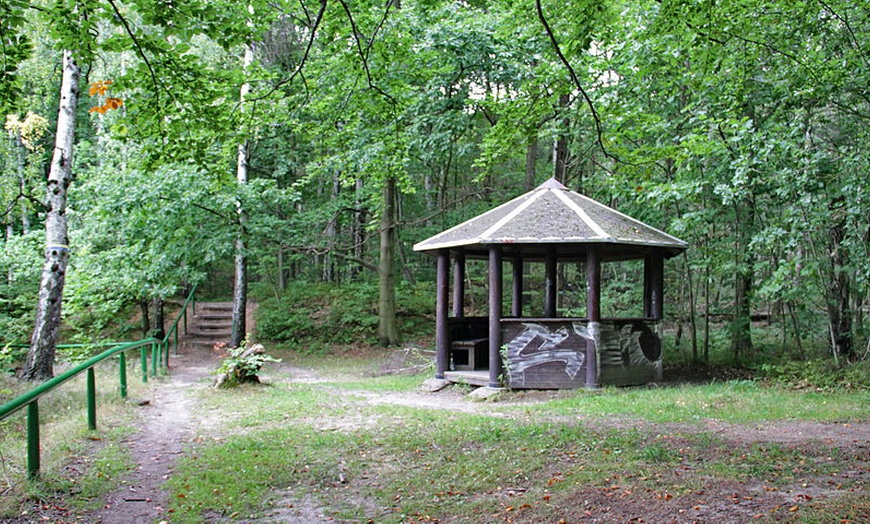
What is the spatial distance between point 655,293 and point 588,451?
673cm

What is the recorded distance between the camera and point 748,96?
11438mm

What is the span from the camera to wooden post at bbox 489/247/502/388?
10883mm

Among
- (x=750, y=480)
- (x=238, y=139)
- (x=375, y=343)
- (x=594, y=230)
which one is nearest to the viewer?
(x=750, y=480)

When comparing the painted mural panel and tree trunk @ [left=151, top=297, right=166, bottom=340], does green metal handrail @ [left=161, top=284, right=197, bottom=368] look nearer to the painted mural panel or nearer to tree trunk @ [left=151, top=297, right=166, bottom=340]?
tree trunk @ [left=151, top=297, right=166, bottom=340]

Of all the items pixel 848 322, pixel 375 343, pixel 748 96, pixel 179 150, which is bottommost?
pixel 375 343

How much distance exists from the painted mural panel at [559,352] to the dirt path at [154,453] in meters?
5.07

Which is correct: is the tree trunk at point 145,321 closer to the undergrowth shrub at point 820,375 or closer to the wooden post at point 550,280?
the wooden post at point 550,280

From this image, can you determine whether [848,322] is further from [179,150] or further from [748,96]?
Answer: [179,150]

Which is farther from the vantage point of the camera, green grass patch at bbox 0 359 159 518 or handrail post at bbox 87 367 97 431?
handrail post at bbox 87 367 97 431

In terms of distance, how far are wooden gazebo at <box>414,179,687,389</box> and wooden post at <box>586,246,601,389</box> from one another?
2cm

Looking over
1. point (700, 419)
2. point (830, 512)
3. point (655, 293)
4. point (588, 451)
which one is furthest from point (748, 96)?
point (830, 512)

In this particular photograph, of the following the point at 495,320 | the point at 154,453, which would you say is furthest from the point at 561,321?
the point at 154,453

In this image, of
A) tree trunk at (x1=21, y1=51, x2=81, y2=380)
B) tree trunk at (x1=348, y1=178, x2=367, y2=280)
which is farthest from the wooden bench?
tree trunk at (x1=348, y1=178, x2=367, y2=280)

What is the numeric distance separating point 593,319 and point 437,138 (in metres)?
6.11
